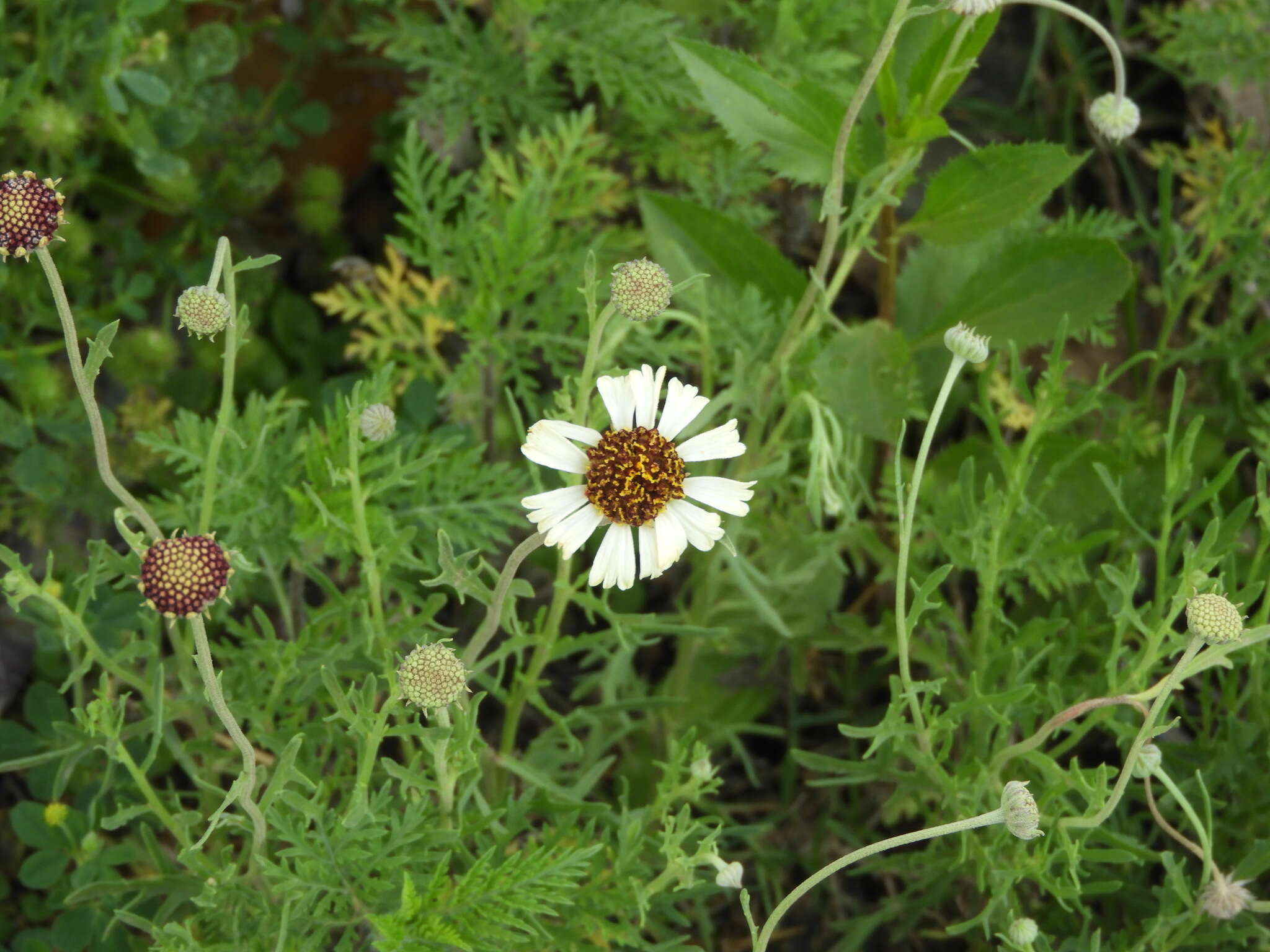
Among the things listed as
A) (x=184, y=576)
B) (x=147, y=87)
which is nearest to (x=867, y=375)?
(x=184, y=576)

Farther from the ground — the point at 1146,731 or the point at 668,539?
the point at 668,539

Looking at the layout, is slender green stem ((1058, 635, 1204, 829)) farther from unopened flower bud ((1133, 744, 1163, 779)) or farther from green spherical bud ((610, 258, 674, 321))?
green spherical bud ((610, 258, 674, 321))

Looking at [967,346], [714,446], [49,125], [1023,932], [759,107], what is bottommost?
[1023,932]

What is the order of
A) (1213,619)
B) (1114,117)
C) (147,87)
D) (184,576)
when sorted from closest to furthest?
(184,576), (1213,619), (1114,117), (147,87)

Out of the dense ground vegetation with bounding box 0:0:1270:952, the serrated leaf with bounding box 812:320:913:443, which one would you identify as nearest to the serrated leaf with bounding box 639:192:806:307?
the dense ground vegetation with bounding box 0:0:1270:952

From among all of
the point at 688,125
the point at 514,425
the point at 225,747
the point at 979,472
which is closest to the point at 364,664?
the point at 225,747

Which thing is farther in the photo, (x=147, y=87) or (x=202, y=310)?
(x=147, y=87)

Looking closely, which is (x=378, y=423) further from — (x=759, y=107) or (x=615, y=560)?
(x=759, y=107)

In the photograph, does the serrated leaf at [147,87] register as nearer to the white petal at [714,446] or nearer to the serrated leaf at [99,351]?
the serrated leaf at [99,351]

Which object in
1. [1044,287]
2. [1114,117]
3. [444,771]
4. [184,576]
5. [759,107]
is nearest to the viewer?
[184,576]
